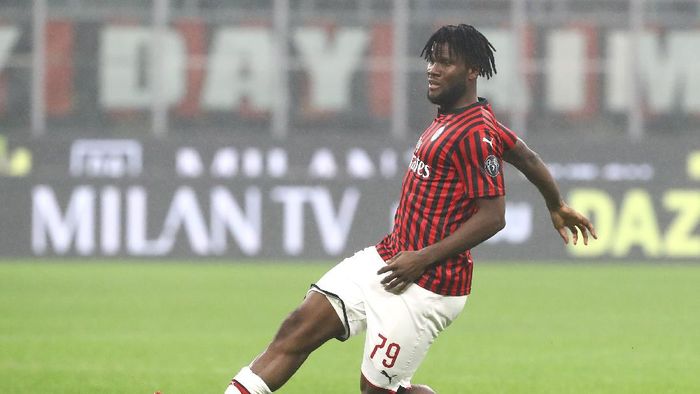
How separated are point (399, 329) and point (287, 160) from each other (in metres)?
13.8

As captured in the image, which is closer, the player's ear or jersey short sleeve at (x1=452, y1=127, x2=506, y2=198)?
jersey short sleeve at (x1=452, y1=127, x2=506, y2=198)

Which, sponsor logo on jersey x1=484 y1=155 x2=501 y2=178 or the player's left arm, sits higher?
sponsor logo on jersey x1=484 y1=155 x2=501 y2=178

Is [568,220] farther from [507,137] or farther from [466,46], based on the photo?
[466,46]

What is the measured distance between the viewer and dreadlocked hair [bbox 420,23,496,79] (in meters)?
6.72

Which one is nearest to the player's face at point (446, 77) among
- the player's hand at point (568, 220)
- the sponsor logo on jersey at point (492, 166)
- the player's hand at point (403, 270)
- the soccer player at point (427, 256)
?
the soccer player at point (427, 256)

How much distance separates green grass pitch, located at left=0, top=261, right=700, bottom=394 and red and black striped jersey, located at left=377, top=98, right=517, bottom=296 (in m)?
2.90

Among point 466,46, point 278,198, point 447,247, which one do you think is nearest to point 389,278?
point 447,247

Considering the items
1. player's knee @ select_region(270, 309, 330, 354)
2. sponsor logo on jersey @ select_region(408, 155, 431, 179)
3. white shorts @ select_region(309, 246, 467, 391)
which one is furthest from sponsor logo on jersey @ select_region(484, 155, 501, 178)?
player's knee @ select_region(270, 309, 330, 354)

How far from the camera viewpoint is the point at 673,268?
67.3 ft

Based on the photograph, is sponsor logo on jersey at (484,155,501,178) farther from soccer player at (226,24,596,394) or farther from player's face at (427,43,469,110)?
player's face at (427,43,469,110)

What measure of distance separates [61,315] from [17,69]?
39.4 feet

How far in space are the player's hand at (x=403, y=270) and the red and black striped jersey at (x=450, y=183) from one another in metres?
0.08

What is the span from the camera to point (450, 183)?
6688 mm

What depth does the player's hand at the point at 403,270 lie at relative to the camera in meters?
6.63
